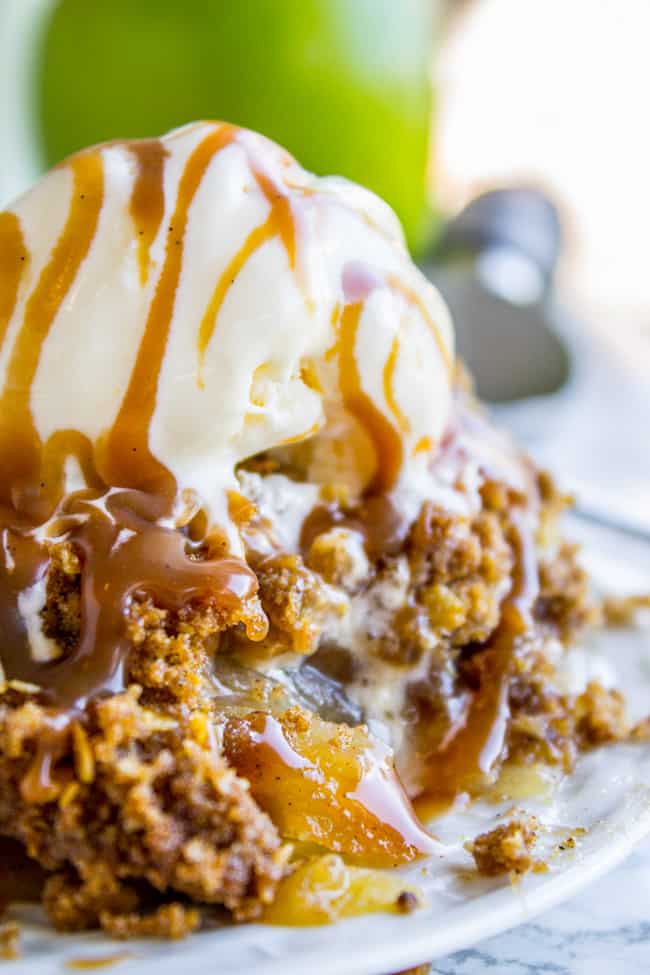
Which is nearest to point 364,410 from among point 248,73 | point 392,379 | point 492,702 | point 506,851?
point 392,379

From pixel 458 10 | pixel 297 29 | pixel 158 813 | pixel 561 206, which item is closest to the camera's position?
pixel 158 813

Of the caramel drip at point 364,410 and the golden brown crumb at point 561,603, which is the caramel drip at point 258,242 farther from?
the golden brown crumb at point 561,603

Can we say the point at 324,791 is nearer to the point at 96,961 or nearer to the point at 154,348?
the point at 96,961

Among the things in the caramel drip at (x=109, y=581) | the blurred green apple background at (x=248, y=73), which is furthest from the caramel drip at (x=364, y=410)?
the blurred green apple background at (x=248, y=73)

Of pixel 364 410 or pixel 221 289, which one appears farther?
pixel 364 410

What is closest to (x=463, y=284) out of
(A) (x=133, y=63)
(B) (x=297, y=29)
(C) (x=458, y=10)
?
(B) (x=297, y=29)

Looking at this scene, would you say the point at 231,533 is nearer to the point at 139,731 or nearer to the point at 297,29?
the point at 139,731
